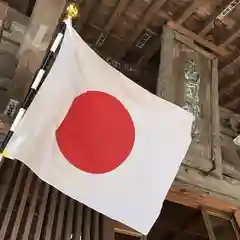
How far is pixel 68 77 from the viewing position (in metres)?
2.77

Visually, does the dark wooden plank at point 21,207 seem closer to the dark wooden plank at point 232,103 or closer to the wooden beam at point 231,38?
the wooden beam at point 231,38

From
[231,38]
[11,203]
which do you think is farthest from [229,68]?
[11,203]

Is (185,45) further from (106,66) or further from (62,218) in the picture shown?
(62,218)

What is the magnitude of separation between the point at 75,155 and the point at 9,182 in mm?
543

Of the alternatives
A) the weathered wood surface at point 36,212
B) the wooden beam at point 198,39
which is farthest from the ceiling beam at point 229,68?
the weathered wood surface at point 36,212

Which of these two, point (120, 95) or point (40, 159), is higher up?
point (120, 95)

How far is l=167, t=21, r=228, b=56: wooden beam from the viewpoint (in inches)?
169

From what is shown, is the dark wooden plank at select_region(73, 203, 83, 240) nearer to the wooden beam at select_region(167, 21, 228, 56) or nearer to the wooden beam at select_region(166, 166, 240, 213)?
the wooden beam at select_region(166, 166, 240, 213)

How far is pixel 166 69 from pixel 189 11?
0.63 m

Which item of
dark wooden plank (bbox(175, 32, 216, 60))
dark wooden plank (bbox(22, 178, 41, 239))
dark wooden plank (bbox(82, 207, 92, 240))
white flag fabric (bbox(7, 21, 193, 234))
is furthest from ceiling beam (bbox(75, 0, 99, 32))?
dark wooden plank (bbox(82, 207, 92, 240))

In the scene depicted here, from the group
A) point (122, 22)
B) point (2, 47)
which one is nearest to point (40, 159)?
point (2, 47)

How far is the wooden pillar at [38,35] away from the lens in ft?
10.5

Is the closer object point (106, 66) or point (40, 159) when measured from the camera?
point (40, 159)

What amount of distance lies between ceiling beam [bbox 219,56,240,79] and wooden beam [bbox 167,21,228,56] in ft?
0.46
